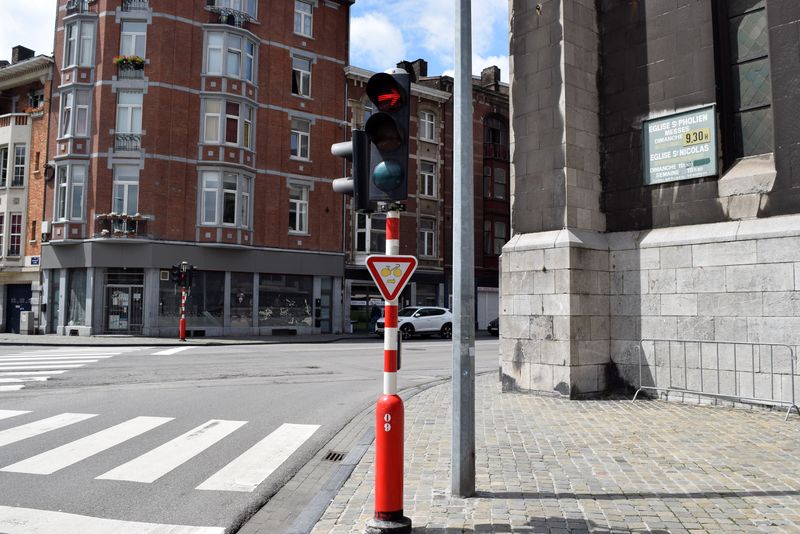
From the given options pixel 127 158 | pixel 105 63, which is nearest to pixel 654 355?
pixel 127 158

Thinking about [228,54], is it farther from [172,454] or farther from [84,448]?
[172,454]

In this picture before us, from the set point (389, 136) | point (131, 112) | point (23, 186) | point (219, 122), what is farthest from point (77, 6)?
point (389, 136)

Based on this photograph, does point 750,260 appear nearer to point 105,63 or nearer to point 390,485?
point 390,485

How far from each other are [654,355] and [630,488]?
17.6 ft

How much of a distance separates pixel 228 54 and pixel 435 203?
14.4 metres

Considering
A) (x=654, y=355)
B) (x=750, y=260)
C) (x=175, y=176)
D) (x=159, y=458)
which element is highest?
(x=175, y=176)

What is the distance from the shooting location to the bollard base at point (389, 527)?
4012 mm

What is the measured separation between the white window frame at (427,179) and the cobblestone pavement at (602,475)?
28.8 metres

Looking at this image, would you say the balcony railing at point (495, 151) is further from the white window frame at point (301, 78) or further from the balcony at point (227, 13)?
the balcony at point (227, 13)

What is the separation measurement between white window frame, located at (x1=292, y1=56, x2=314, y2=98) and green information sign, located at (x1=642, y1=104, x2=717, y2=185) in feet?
79.0

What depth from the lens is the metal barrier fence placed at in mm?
8438

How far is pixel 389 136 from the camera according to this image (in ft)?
15.0

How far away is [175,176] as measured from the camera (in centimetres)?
2745

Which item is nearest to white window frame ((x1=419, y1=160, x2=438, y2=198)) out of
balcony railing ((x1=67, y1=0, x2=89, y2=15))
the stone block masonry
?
balcony railing ((x1=67, y1=0, x2=89, y2=15))
